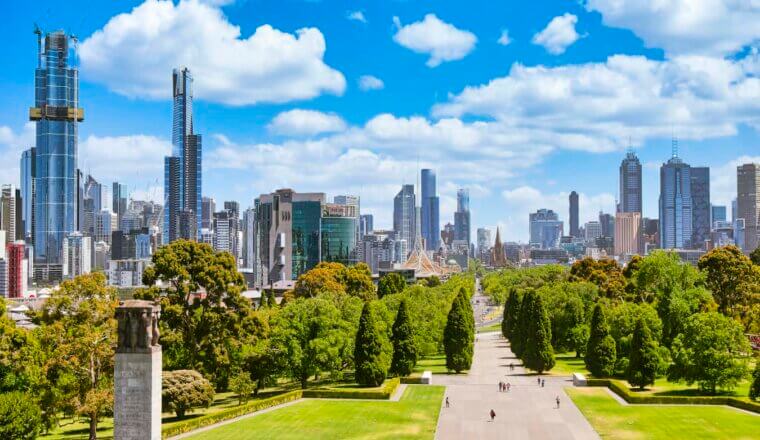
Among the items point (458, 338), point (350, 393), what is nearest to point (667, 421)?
point (350, 393)

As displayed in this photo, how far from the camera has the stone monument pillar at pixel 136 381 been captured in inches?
1428

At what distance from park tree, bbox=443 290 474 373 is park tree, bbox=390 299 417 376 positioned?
581cm

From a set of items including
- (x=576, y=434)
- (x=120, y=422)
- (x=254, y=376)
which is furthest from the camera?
(x=254, y=376)

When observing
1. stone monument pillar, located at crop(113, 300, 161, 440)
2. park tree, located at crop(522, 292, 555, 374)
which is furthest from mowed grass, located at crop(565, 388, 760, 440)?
stone monument pillar, located at crop(113, 300, 161, 440)

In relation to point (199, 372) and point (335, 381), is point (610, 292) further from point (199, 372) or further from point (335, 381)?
point (199, 372)

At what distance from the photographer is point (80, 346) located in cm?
4606

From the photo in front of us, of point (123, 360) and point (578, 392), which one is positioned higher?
point (123, 360)

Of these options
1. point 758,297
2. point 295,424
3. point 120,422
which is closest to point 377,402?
point 295,424

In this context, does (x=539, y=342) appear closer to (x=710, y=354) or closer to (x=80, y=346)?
(x=710, y=354)

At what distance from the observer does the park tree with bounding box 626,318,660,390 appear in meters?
64.2

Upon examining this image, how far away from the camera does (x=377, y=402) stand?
61531mm

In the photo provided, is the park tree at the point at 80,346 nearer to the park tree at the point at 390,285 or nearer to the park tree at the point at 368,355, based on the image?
the park tree at the point at 368,355

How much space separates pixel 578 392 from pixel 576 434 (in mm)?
16547

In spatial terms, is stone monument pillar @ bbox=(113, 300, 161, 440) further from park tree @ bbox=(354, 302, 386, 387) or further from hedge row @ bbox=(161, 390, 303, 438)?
park tree @ bbox=(354, 302, 386, 387)
